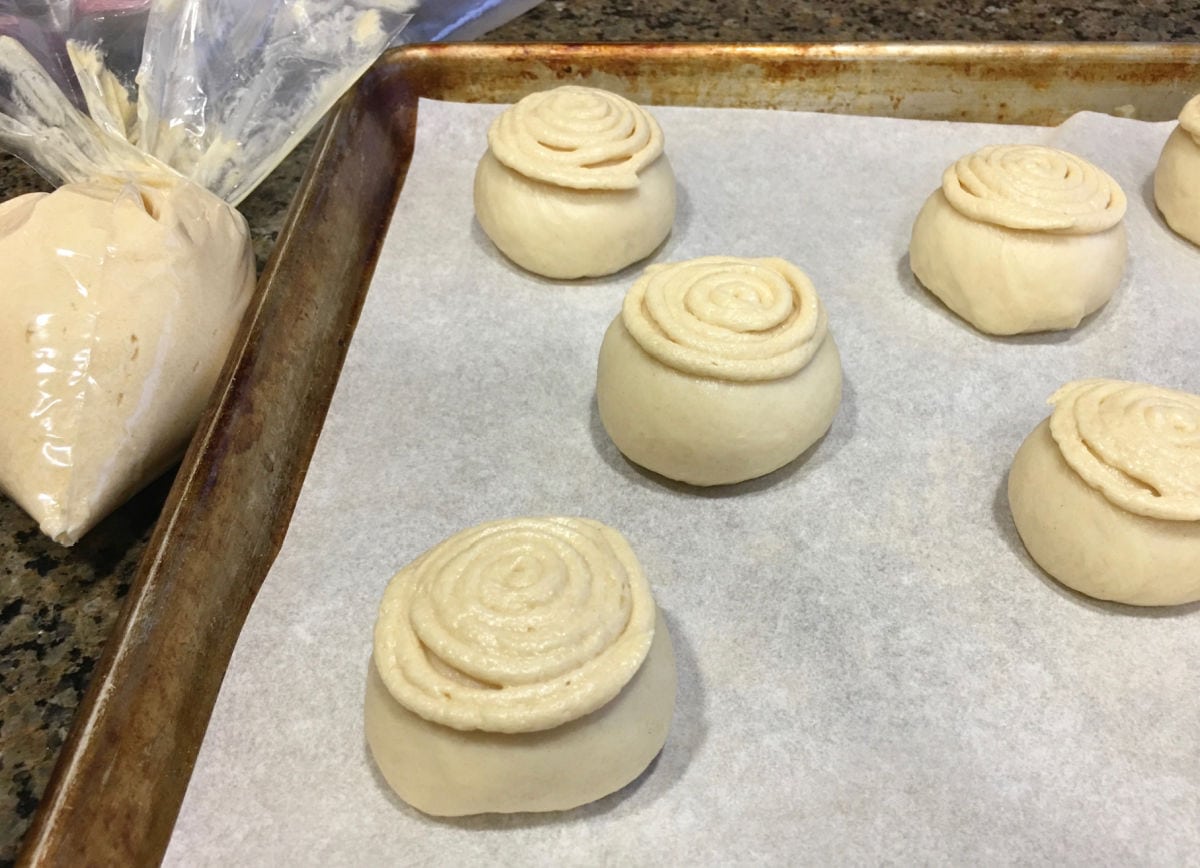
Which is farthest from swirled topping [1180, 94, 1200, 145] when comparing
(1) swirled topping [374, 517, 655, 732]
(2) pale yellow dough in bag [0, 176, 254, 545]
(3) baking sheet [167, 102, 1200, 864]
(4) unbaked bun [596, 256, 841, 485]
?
(2) pale yellow dough in bag [0, 176, 254, 545]

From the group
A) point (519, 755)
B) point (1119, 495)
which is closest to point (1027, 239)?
point (1119, 495)

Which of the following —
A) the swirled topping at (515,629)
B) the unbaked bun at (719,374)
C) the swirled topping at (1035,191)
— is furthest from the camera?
the swirled topping at (1035,191)

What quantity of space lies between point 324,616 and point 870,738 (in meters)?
1.02

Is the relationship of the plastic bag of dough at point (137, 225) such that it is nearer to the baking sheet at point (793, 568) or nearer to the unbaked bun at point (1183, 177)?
the baking sheet at point (793, 568)

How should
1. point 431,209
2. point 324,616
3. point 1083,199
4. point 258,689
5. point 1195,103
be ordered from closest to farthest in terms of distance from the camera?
point 258,689, point 324,616, point 1083,199, point 1195,103, point 431,209

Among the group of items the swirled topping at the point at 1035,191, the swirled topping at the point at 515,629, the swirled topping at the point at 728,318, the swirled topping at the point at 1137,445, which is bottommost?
the swirled topping at the point at 515,629

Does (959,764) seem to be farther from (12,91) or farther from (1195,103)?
(12,91)

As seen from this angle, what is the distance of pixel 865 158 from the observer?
2.52m

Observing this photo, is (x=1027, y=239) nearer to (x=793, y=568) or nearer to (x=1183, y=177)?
(x=1183, y=177)

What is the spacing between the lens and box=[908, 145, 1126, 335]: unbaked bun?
6.66ft

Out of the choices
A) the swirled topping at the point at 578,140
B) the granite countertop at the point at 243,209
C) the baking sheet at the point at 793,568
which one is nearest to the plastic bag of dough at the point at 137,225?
the granite countertop at the point at 243,209

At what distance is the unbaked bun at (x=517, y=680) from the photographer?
1303mm

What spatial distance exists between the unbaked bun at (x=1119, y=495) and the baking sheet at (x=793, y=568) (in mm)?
85

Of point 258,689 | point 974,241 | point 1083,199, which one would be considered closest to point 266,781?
point 258,689
